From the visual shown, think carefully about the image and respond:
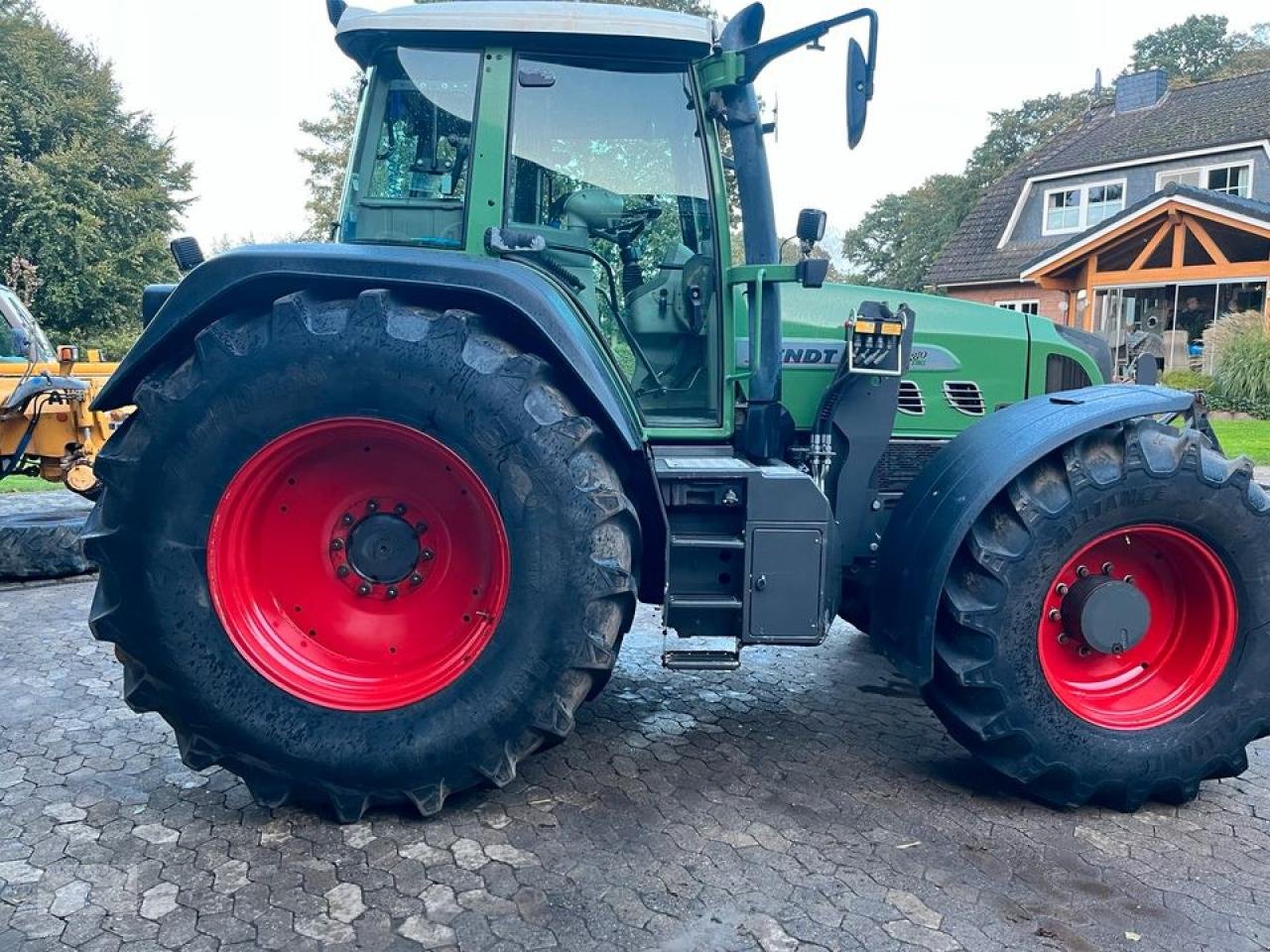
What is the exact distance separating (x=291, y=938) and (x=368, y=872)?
0.34m

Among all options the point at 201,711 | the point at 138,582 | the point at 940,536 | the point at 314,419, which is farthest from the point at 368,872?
the point at 940,536

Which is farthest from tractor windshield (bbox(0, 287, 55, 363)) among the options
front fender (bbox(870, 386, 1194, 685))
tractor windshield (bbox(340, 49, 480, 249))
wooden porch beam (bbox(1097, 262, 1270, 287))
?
wooden porch beam (bbox(1097, 262, 1270, 287))

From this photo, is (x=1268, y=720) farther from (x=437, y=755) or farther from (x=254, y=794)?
(x=254, y=794)

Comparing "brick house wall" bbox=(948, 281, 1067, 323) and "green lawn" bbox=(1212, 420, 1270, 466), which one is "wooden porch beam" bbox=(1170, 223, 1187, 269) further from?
"green lawn" bbox=(1212, 420, 1270, 466)

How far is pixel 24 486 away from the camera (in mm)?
10719

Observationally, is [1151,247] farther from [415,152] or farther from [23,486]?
[415,152]

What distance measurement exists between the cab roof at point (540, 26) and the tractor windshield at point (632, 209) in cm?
9

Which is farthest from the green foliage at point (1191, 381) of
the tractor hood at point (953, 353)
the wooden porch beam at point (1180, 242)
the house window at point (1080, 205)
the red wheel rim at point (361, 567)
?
the red wheel rim at point (361, 567)

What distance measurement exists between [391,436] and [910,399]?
7.41ft

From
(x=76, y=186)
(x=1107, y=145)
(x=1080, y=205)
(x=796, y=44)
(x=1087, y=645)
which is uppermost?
(x=1107, y=145)

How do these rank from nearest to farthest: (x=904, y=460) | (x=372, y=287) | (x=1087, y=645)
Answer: (x=372, y=287), (x=1087, y=645), (x=904, y=460)

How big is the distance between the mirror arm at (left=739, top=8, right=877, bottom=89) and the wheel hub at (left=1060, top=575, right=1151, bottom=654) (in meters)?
1.85

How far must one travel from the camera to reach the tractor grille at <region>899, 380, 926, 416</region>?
4.24 meters

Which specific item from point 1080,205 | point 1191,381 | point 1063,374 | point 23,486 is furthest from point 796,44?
point 1080,205
